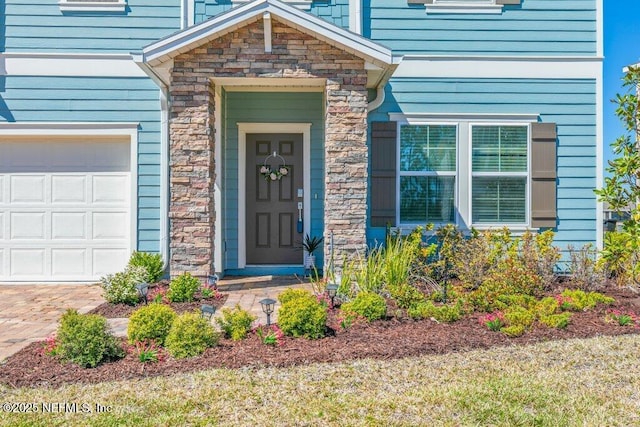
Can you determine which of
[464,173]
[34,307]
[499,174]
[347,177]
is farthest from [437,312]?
[34,307]

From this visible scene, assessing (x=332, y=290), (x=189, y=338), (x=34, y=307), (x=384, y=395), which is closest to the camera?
(x=384, y=395)

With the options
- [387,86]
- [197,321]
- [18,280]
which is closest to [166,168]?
[18,280]

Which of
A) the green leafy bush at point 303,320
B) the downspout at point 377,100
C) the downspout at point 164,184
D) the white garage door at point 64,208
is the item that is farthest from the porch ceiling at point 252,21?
the green leafy bush at point 303,320

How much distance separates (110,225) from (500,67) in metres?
6.13

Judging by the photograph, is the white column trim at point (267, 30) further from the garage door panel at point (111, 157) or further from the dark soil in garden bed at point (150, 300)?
the dark soil in garden bed at point (150, 300)

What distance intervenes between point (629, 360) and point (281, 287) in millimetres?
4086

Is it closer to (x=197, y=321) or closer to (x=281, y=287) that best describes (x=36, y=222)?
(x=281, y=287)

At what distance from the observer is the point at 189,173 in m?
6.13

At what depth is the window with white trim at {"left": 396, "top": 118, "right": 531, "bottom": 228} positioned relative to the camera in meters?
7.40

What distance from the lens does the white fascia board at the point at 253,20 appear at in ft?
19.2

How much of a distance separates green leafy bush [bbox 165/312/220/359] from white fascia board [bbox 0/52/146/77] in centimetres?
485

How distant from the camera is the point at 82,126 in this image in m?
7.31

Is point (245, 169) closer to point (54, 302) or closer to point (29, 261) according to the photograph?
point (54, 302)

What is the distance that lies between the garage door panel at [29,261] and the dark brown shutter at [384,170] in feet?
16.1
